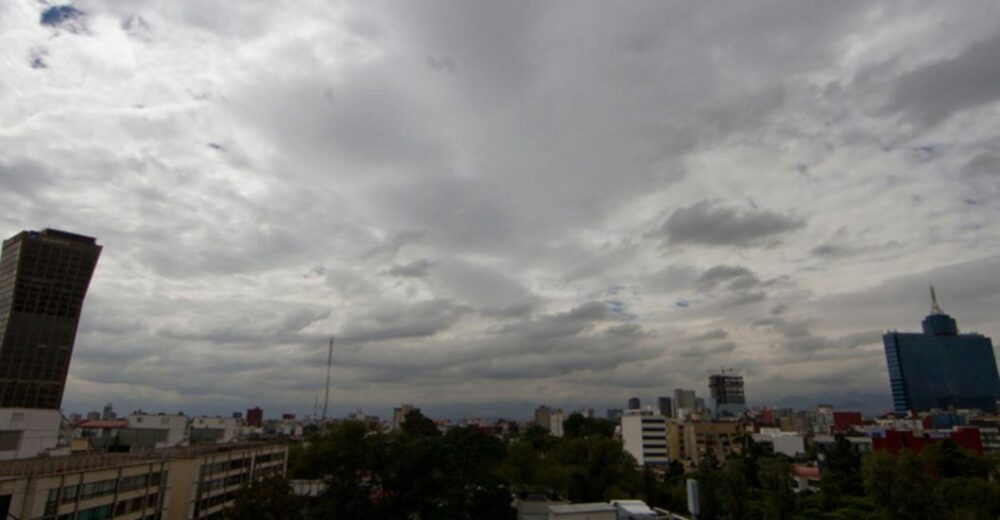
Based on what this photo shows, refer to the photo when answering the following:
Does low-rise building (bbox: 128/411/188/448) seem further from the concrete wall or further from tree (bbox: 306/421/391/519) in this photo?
tree (bbox: 306/421/391/519)

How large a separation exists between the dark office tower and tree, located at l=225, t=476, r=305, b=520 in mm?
148141

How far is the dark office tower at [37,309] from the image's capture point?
464 ft

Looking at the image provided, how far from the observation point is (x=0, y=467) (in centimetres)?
3159

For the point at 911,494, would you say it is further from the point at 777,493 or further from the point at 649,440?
the point at 649,440

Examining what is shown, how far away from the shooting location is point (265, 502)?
1220 inches

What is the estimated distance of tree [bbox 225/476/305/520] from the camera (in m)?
30.0

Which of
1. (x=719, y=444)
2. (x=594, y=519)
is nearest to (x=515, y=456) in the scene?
(x=594, y=519)

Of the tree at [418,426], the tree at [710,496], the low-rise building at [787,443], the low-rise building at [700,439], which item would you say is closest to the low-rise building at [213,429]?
the tree at [418,426]

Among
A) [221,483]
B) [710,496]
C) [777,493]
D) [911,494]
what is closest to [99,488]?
[221,483]

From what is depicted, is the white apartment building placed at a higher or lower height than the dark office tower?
lower

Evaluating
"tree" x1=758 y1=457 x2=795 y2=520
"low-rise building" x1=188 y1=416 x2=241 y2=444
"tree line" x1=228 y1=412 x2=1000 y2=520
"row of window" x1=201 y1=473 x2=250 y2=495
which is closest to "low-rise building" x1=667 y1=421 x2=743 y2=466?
"tree line" x1=228 y1=412 x2=1000 y2=520

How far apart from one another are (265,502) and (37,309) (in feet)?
504

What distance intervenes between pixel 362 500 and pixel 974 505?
1528 inches

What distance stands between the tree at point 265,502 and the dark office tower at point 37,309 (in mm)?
148141
